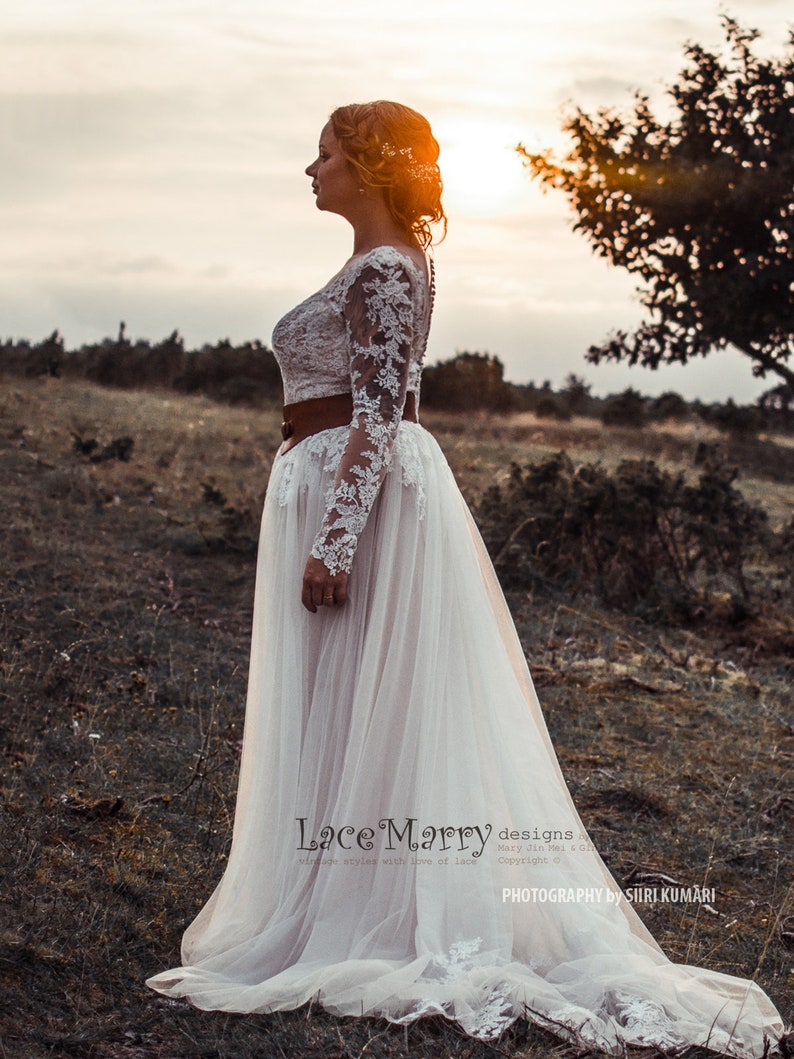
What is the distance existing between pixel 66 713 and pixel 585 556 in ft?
16.2

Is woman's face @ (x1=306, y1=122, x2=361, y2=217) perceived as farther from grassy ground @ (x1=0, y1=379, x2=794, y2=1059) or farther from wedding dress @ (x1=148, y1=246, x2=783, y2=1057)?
grassy ground @ (x1=0, y1=379, x2=794, y2=1059)

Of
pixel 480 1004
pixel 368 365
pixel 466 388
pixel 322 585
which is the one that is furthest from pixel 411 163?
pixel 466 388

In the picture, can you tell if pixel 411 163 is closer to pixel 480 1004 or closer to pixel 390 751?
pixel 390 751

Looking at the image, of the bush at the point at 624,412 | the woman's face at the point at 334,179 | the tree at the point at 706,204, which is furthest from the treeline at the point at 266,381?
the woman's face at the point at 334,179

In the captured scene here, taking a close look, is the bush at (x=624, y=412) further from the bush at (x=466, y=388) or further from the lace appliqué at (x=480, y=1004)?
the lace appliqué at (x=480, y=1004)

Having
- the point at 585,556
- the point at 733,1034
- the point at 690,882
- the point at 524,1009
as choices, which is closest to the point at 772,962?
the point at 690,882

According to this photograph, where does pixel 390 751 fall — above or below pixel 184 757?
above

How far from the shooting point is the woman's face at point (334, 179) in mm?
3107

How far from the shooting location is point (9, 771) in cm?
436

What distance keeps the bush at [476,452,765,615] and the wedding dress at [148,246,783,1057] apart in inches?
216

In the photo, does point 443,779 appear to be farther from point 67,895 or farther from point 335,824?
point 67,895

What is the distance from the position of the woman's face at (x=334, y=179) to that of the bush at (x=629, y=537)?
220 inches

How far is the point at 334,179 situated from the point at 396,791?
178 cm

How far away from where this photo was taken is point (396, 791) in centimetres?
296
